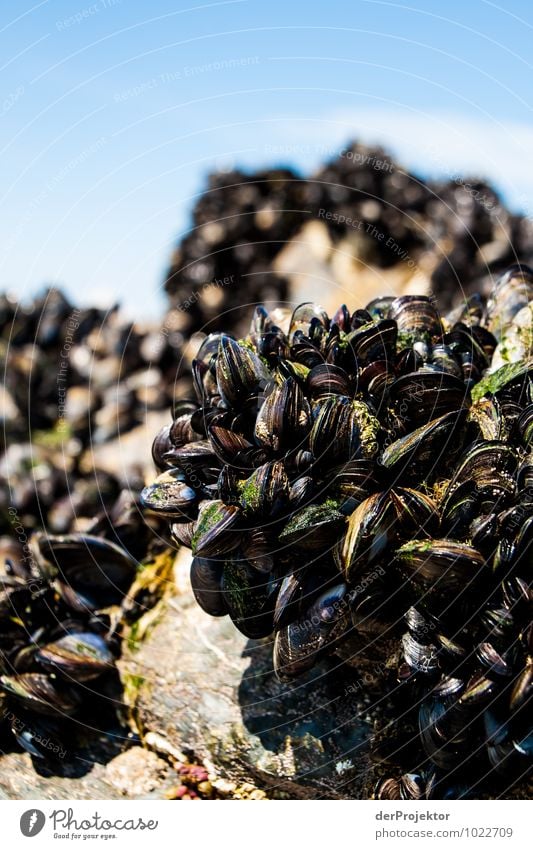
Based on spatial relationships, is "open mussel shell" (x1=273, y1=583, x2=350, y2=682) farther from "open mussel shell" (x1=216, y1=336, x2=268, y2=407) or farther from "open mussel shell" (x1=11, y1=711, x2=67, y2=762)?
"open mussel shell" (x1=11, y1=711, x2=67, y2=762)

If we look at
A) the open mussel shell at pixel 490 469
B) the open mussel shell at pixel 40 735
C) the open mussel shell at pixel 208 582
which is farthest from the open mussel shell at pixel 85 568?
the open mussel shell at pixel 490 469

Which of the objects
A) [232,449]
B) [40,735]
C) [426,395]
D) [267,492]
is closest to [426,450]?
[426,395]

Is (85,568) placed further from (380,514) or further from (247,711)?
(380,514)

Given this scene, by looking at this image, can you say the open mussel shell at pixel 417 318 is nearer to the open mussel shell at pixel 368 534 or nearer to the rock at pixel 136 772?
the open mussel shell at pixel 368 534

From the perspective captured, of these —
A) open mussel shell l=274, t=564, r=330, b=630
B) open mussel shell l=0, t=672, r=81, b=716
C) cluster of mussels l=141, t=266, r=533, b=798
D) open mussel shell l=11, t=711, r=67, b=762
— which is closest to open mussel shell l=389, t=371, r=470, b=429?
cluster of mussels l=141, t=266, r=533, b=798
